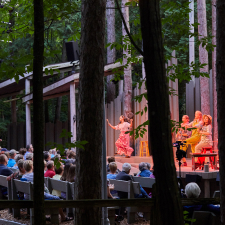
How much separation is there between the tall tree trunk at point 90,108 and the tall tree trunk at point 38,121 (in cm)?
136

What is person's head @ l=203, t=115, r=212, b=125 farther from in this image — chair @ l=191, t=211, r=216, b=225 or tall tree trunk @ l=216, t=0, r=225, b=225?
tall tree trunk @ l=216, t=0, r=225, b=225

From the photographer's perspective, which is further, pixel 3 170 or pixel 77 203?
pixel 3 170

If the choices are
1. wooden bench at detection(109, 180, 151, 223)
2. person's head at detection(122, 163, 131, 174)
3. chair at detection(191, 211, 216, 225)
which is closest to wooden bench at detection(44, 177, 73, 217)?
wooden bench at detection(109, 180, 151, 223)

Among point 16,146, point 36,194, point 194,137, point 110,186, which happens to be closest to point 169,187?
point 36,194

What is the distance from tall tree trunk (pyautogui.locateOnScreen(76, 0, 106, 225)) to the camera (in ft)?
12.4

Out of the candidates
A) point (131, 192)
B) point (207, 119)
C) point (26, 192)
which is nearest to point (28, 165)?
point (26, 192)

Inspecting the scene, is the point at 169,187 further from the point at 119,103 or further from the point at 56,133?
the point at 56,133

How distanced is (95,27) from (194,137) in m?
8.54

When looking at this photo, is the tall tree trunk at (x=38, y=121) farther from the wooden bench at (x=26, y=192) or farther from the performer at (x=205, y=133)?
the performer at (x=205, y=133)

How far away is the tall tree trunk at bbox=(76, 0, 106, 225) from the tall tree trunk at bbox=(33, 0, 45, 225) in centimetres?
136

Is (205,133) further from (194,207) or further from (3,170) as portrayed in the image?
(194,207)

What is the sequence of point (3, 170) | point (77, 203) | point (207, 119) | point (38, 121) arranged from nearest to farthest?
point (38, 121)
point (77, 203)
point (3, 170)
point (207, 119)

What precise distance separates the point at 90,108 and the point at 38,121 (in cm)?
145

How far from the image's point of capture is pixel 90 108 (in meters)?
3.87
